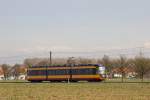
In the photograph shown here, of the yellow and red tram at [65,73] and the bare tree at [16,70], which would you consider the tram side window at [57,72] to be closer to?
the yellow and red tram at [65,73]

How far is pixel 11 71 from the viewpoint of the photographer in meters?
149

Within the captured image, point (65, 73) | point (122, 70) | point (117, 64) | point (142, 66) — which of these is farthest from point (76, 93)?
point (117, 64)

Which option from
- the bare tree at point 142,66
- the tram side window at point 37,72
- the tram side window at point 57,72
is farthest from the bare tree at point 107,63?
the tram side window at point 57,72

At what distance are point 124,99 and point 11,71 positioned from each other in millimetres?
127976

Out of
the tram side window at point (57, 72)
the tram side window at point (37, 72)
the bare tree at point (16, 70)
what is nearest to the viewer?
the tram side window at point (57, 72)

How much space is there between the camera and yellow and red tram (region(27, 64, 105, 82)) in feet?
224

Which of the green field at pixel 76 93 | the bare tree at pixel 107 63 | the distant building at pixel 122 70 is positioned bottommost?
the green field at pixel 76 93

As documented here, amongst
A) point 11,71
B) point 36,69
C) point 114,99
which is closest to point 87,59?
point 11,71

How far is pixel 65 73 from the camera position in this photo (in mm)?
70750

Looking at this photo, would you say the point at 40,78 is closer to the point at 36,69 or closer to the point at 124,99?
the point at 36,69

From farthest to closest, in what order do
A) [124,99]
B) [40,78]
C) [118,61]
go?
[118,61], [40,78], [124,99]

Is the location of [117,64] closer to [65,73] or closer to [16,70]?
[65,73]

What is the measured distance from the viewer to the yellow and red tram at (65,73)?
6819 cm

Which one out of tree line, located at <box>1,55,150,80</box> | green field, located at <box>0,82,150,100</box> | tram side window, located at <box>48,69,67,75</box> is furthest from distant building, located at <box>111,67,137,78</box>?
green field, located at <box>0,82,150,100</box>
